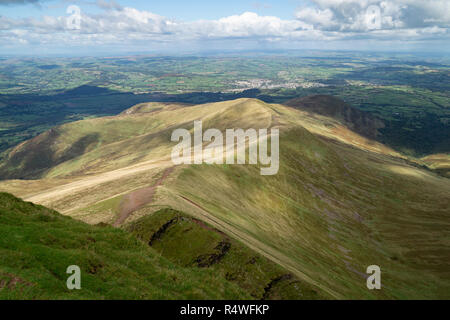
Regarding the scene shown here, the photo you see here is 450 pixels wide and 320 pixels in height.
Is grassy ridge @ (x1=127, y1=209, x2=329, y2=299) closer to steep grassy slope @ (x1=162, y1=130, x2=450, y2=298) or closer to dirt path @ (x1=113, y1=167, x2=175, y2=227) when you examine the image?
dirt path @ (x1=113, y1=167, x2=175, y2=227)

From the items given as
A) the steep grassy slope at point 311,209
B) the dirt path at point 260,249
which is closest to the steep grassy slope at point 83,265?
the steep grassy slope at point 311,209

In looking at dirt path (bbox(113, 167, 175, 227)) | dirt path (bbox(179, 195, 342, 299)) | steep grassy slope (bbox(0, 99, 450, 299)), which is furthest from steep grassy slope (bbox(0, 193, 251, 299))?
dirt path (bbox(179, 195, 342, 299))

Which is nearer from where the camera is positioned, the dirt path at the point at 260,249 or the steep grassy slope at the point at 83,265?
the steep grassy slope at the point at 83,265

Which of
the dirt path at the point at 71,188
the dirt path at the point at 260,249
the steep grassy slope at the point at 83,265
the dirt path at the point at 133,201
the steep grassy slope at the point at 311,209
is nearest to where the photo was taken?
the steep grassy slope at the point at 83,265

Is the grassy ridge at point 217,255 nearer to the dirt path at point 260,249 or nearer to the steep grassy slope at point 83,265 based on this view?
the dirt path at point 260,249

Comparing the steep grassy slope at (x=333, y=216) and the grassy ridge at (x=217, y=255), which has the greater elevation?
the grassy ridge at (x=217, y=255)

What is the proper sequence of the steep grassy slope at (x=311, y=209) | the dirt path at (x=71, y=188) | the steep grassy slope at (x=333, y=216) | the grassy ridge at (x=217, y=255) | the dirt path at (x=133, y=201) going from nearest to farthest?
1. the grassy ridge at (x=217, y=255)
2. the dirt path at (x=133, y=201)
3. the steep grassy slope at (x=311, y=209)
4. the steep grassy slope at (x=333, y=216)
5. the dirt path at (x=71, y=188)

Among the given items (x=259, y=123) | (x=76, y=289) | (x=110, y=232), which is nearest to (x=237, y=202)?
(x=110, y=232)
